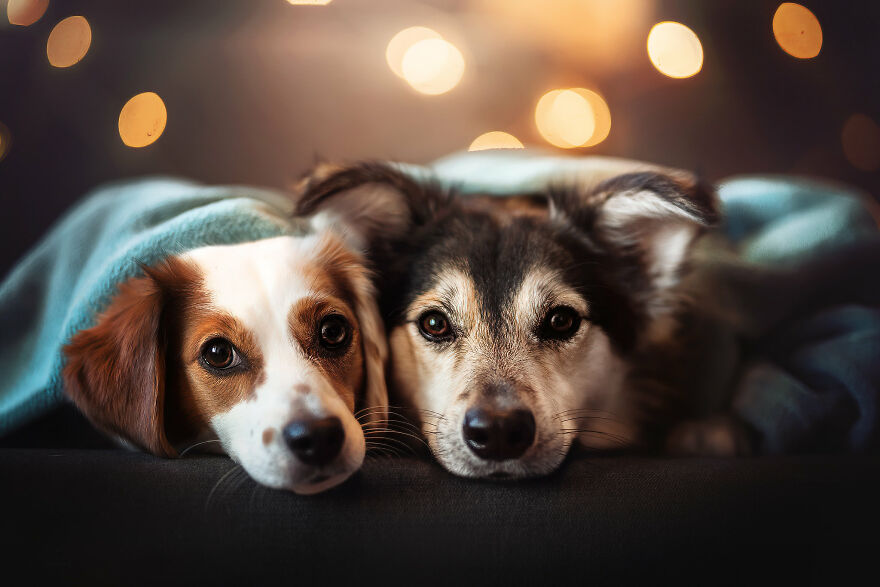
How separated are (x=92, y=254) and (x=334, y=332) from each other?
58cm

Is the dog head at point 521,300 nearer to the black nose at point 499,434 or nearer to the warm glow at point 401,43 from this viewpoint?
the black nose at point 499,434

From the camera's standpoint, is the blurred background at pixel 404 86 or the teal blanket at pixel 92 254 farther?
the blurred background at pixel 404 86

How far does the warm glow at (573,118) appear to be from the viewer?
5.08 ft

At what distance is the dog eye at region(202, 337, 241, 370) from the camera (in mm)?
911

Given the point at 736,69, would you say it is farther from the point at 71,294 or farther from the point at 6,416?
the point at 6,416

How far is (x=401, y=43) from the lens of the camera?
1310mm

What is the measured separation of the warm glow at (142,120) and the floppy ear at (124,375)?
50 cm

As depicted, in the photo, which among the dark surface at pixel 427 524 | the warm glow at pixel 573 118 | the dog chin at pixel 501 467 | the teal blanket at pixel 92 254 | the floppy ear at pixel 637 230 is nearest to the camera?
the dark surface at pixel 427 524

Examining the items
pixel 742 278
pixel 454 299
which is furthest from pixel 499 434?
pixel 742 278

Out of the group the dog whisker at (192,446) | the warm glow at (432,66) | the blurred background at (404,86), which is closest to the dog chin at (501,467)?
the dog whisker at (192,446)

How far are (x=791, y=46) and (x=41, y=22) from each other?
5.21 ft

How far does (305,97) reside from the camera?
1.30 metres

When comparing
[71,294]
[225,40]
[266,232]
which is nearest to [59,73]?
[225,40]

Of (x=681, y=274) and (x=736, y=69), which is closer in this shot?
(x=681, y=274)
